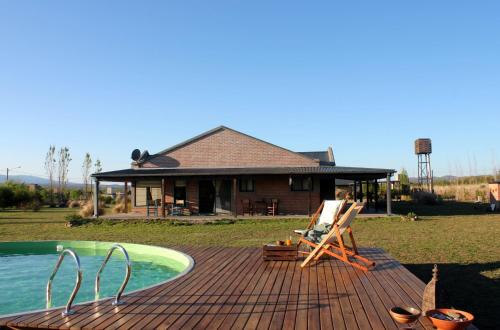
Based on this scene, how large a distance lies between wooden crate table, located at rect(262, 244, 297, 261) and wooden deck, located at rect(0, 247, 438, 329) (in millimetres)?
475

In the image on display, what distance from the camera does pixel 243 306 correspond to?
4504mm

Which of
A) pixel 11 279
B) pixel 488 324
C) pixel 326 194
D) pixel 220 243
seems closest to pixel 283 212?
pixel 326 194

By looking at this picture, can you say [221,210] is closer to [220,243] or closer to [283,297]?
[220,243]

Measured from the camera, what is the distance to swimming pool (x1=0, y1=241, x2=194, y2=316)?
7203 millimetres

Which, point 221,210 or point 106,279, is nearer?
point 106,279

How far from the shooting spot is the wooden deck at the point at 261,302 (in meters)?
3.93

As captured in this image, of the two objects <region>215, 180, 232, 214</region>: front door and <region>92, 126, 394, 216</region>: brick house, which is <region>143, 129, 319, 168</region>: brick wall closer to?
<region>92, 126, 394, 216</region>: brick house

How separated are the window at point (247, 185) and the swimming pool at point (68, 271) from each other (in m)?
10.8

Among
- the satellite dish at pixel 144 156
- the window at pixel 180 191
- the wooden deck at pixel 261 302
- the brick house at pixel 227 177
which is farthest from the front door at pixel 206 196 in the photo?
the wooden deck at pixel 261 302

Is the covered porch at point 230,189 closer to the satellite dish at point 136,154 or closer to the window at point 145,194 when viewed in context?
the window at point 145,194

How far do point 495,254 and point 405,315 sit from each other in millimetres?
7166

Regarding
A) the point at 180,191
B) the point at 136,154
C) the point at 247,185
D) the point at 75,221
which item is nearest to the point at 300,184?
the point at 247,185

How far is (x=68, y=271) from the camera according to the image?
947cm

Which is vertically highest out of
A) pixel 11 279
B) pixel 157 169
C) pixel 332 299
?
pixel 157 169
